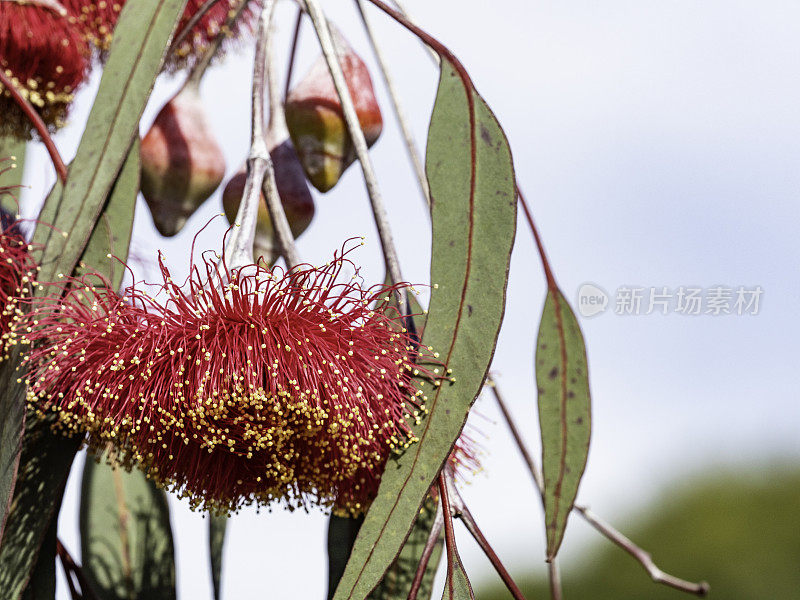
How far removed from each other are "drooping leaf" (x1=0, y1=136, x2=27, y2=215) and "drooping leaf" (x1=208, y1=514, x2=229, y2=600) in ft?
1.52

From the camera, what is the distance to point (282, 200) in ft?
3.25

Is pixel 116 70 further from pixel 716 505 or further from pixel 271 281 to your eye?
pixel 716 505

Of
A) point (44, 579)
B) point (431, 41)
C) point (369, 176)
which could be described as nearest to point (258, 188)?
point (369, 176)

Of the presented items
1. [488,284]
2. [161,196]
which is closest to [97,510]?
[161,196]

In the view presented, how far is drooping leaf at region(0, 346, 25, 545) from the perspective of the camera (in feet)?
2.57

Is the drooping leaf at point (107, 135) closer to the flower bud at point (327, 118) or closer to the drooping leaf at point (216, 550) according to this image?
the flower bud at point (327, 118)

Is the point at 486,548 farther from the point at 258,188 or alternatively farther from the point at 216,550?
the point at 216,550

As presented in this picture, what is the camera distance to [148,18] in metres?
0.92

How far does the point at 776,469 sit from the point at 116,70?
8.22 m

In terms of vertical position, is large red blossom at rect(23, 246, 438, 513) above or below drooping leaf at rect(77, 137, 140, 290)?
below

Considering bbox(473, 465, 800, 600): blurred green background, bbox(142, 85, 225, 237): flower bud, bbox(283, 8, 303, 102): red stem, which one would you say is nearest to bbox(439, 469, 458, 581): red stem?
bbox(142, 85, 225, 237): flower bud

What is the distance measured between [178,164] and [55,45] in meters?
0.23

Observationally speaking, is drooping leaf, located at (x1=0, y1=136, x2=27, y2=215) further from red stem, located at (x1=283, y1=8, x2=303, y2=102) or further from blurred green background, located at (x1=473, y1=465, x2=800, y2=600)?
blurred green background, located at (x1=473, y1=465, x2=800, y2=600)

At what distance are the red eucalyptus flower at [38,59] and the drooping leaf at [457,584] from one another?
75 centimetres
